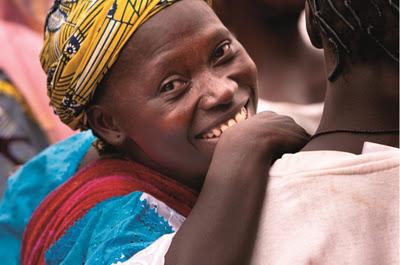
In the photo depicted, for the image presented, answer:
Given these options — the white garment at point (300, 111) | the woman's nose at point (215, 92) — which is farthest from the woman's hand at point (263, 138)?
the white garment at point (300, 111)

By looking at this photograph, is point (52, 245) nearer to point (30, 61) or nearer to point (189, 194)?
point (189, 194)

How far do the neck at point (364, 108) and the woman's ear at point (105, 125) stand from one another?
2.90 feet

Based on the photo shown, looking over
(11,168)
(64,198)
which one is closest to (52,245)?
(64,198)

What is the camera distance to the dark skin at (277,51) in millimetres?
4492

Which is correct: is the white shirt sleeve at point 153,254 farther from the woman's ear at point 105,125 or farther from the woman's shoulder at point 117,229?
the woman's ear at point 105,125

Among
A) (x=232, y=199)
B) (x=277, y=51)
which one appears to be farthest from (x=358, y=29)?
(x=277, y=51)

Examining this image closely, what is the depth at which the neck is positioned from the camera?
2299mm

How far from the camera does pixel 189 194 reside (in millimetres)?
2984

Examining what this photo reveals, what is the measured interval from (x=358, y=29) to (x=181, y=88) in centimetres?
75

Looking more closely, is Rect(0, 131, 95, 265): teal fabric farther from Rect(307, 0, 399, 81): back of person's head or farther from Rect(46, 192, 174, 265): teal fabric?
Rect(307, 0, 399, 81): back of person's head

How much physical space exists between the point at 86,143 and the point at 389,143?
1570 millimetres

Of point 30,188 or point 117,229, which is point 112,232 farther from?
point 30,188

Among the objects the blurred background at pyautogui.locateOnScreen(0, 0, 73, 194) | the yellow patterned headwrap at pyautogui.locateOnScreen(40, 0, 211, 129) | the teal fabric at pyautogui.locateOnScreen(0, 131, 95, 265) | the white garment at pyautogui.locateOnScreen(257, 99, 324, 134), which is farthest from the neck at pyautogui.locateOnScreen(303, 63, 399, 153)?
the blurred background at pyautogui.locateOnScreen(0, 0, 73, 194)

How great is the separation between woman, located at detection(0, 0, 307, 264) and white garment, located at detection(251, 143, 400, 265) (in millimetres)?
338
